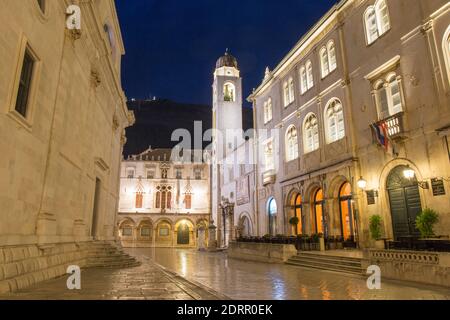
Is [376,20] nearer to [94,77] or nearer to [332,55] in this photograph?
[332,55]

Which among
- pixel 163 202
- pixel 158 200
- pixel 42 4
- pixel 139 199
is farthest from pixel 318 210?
pixel 139 199

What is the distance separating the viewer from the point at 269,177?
80.5 ft

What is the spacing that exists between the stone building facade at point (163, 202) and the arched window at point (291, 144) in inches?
1110

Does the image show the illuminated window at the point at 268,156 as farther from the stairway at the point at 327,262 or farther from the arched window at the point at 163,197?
the arched window at the point at 163,197

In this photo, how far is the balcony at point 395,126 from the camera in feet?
43.3

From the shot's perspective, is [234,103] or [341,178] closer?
[341,178]

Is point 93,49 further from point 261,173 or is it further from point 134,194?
point 134,194

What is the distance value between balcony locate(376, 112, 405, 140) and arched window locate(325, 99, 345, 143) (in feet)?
11.5

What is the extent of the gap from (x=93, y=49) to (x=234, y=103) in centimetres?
3000

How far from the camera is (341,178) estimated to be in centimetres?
1733

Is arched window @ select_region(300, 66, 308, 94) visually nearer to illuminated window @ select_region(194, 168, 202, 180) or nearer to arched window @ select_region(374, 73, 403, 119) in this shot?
arched window @ select_region(374, 73, 403, 119)

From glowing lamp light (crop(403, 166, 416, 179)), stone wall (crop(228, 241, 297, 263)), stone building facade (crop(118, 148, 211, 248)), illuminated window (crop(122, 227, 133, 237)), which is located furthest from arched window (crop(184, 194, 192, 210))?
glowing lamp light (crop(403, 166, 416, 179))

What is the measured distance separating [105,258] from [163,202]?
1459 inches
